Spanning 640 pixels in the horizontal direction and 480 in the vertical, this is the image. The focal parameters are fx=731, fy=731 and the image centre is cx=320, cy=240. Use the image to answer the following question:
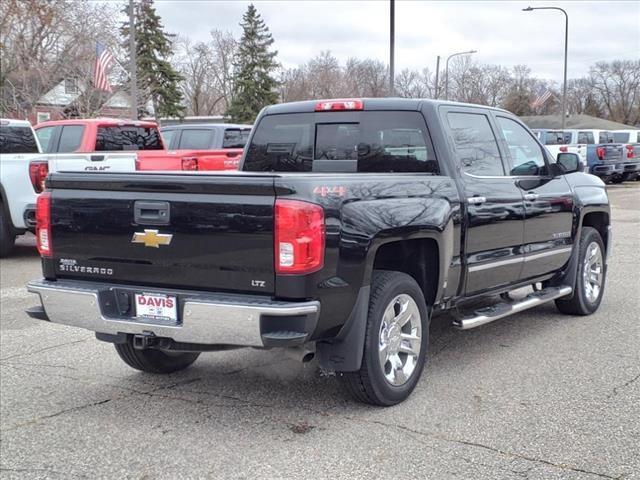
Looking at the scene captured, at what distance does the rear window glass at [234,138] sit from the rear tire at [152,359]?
10205 millimetres

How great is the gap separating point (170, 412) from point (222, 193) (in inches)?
59.6

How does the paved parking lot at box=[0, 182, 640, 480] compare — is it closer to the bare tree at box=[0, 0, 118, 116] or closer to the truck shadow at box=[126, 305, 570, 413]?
the truck shadow at box=[126, 305, 570, 413]

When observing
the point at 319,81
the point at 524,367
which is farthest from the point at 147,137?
the point at 319,81

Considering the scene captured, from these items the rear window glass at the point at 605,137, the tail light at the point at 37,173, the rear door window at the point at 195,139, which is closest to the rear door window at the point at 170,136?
the rear door window at the point at 195,139

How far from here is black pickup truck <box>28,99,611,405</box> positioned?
153 inches

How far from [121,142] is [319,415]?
9.63 metres

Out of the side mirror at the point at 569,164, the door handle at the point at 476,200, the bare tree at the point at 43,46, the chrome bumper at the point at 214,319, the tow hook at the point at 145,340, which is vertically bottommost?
the tow hook at the point at 145,340

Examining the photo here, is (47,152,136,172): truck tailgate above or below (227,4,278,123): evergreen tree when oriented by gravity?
below

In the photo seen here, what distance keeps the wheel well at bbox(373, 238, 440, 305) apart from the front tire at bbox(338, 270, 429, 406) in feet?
0.70

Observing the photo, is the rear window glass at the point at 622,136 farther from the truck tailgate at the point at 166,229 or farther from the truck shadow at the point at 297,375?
the truck tailgate at the point at 166,229

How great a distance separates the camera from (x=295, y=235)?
151 inches

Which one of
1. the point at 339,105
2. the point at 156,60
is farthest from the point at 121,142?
the point at 156,60

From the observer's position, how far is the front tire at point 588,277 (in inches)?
273

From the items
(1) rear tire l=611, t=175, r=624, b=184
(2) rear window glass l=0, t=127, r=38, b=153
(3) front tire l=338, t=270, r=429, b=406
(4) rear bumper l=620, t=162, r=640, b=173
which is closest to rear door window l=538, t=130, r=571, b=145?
(1) rear tire l=611, t=175, r=624, b=184
